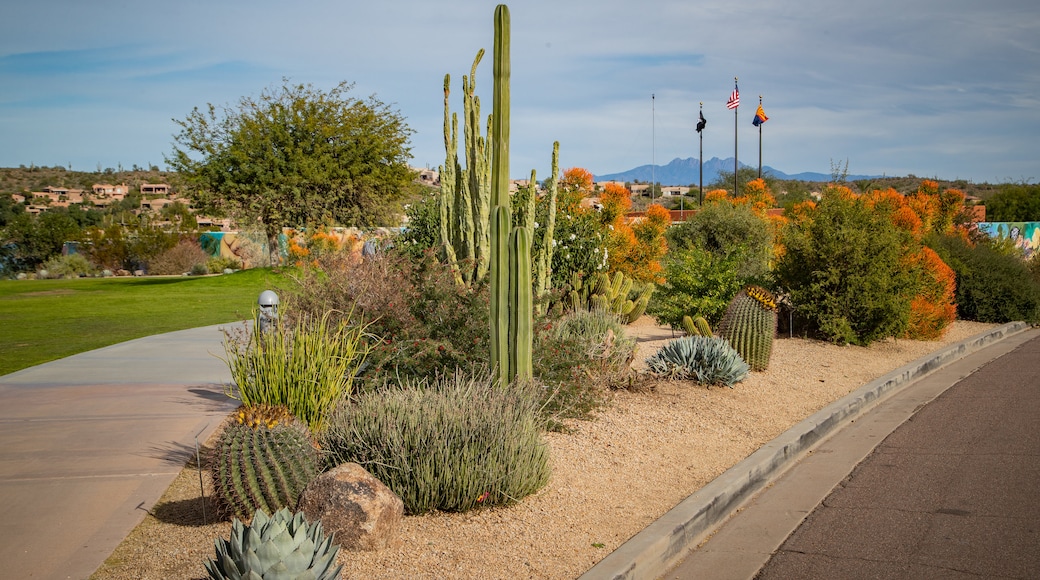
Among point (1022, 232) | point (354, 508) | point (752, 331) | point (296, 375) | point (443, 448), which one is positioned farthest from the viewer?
point (1022, 232)

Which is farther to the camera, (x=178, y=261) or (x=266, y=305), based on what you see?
(x=178, y=261)

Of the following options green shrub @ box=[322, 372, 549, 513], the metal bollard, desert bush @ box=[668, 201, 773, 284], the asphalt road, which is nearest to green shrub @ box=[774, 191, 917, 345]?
the asphalt road

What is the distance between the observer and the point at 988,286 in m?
20.8

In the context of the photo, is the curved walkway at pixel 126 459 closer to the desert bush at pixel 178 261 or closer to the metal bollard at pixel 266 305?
the metal bollard at pixel 266 305

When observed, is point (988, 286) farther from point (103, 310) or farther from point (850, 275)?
point (103, 310)

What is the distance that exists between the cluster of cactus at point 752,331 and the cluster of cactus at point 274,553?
352 inches

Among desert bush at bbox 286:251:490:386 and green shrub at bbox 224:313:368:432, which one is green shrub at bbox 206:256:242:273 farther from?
green shrub at bbox 224:313:368:432

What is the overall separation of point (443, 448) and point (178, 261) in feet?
115

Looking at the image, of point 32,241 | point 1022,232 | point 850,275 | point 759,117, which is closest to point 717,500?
point 850,275

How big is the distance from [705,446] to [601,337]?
2833 mm

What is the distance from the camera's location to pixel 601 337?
1096 centimetres

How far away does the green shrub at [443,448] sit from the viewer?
6.13 metres

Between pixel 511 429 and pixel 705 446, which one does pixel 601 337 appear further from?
pixel 511 429

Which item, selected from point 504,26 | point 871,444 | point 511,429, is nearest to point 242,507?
point 511,429
